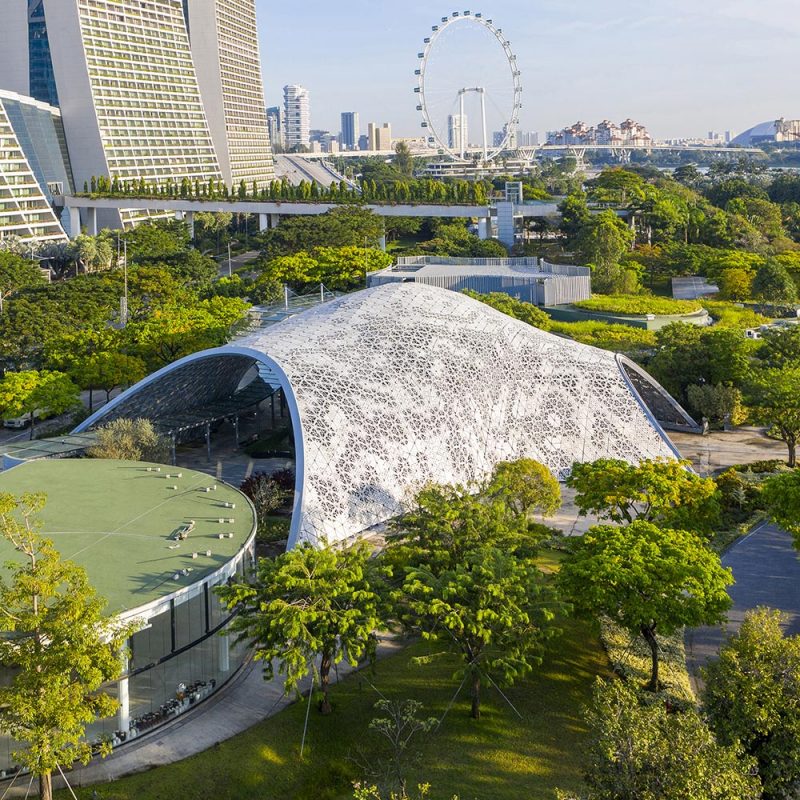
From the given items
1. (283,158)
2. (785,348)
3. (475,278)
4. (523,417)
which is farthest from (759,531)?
(283,158)

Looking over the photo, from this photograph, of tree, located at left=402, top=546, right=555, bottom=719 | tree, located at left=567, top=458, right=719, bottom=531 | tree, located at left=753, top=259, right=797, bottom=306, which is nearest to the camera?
tree, located at left=402, top=546, right=555, bottom=719

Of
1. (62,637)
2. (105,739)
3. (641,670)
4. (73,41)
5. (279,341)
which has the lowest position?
(641,670)

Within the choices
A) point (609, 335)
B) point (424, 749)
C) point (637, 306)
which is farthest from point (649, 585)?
point (637, 306)

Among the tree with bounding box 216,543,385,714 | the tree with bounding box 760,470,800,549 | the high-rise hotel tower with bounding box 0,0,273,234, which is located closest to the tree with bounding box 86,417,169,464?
the tree with bounding box 216,543,385,714

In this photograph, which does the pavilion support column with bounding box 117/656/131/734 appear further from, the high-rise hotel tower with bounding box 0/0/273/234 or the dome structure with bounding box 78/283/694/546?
the high-rise hotel tower with bounding box 0/0/273/234

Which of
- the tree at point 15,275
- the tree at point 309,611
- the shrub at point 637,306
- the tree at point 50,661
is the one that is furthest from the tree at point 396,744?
the tree at point 15,275

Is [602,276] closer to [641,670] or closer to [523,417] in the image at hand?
[523,417]
